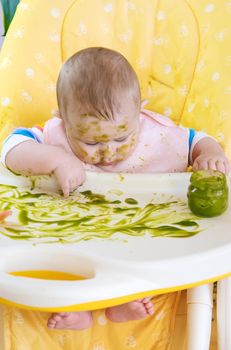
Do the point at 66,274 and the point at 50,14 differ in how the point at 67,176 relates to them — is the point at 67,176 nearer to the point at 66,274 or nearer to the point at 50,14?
the point at 66,274

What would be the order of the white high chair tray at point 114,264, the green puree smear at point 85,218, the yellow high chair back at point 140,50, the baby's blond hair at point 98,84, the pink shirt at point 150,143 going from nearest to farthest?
1. the white high chair tray at point 114,264
2. the green puree smear at point 85,218
3. the baby's blond hair at point 98,84
4. the pink shirt at point 150,143
5. the yellow high chair back at point 140,50

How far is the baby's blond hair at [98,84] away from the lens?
3.26ft

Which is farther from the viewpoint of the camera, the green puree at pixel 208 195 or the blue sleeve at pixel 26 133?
the blue sleeve at pixel 26 133

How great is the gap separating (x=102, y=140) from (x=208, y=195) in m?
0.22

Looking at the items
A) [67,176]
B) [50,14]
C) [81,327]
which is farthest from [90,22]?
[81,327]

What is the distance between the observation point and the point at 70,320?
921mm

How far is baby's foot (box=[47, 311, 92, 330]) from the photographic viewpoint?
3.00 feet

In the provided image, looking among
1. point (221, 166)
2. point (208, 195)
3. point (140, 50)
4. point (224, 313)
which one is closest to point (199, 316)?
point (224, 313)

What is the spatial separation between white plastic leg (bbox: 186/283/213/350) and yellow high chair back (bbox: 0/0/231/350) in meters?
0.43

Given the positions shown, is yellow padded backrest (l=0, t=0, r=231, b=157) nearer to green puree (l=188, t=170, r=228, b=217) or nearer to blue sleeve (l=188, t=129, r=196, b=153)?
blue sleeve (l=188, t=129, r=196, b=153)

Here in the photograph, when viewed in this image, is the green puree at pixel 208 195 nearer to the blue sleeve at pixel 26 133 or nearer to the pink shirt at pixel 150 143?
the pink shirt at pixel 150 143

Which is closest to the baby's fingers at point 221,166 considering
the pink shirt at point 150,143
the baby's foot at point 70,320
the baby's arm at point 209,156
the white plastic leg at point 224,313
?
the baby's arm at point 209,156

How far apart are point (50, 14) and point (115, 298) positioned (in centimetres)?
78

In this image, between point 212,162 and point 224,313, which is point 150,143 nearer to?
point 212,162
